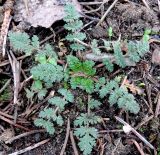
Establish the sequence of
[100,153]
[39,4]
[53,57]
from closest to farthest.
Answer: [100,153]
[53,57]
[39,4]

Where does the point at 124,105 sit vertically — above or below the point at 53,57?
below

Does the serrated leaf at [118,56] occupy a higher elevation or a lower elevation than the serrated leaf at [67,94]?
higher

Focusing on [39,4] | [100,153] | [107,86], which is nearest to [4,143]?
[100,153]

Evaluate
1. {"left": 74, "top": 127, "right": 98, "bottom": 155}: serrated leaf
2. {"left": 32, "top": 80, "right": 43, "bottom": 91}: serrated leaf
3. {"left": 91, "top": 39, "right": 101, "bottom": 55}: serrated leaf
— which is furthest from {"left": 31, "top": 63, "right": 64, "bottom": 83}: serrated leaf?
{"left": 74, "top": 127, "right": 98, "bottom": 155}: serrated leaf

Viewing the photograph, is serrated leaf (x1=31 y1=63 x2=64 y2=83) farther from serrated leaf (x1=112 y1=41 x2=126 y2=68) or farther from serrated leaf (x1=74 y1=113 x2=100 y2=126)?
serrated leaf (x1=112 y1=41 x2=126 y2=68)

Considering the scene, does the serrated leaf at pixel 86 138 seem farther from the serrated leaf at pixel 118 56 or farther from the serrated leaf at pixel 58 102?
the serrated leaf at pixel 118 56

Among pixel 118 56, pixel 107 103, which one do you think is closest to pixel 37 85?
pixel 107 103

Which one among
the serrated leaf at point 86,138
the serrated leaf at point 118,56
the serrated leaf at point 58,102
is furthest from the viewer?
the serrated leaf at point 118,56

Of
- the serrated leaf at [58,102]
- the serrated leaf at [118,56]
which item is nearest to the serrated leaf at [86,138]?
the serrated leaf at [58,102]

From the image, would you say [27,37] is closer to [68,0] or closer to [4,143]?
[68,0]
